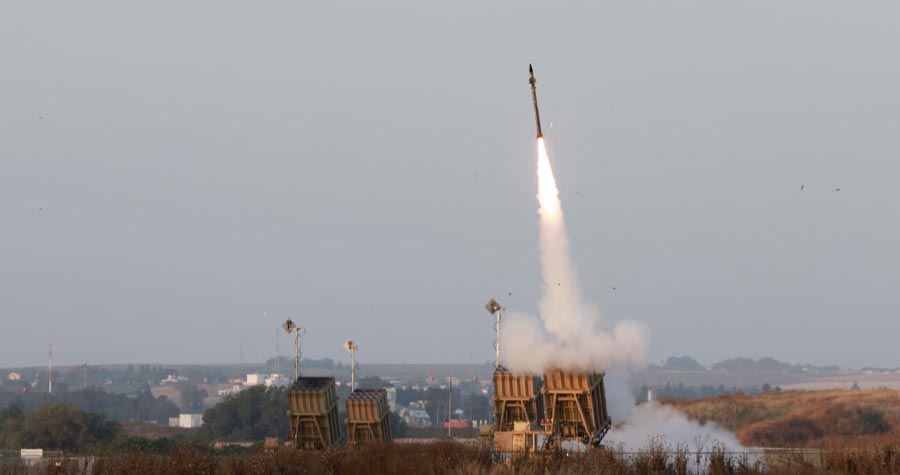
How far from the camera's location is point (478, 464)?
1718 inches

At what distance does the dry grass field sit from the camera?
86.2 metres

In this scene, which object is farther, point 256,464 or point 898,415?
point 898,415

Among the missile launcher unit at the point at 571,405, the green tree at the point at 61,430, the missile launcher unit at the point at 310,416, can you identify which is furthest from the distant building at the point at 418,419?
the missile launcher unit at the point at 571,405

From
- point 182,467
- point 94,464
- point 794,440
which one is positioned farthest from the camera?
point 794,440

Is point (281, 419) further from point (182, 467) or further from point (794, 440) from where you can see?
point (182, 467)

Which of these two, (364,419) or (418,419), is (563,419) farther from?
(418,419)

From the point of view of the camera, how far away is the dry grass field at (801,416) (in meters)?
86.2

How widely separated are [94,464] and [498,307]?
2074 cm

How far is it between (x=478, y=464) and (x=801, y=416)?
57.2 m

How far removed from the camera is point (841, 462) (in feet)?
139

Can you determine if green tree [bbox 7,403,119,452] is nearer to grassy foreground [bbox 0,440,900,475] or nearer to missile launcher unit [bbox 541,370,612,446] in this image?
grassy foreground [bbox 0,440,900,475]

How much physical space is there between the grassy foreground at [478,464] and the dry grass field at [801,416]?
38482mm

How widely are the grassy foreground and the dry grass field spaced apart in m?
38.5

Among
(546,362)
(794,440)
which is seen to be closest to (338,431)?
(546,362)
